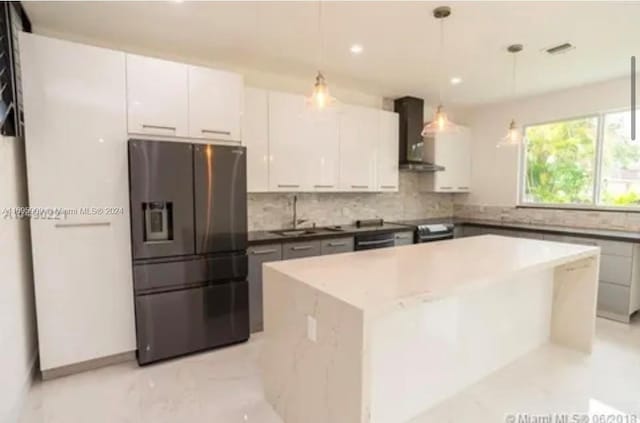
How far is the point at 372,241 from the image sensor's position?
3.91m

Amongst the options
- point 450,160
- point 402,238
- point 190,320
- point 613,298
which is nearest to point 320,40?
point 402,238

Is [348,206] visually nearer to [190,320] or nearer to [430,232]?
[430,232]

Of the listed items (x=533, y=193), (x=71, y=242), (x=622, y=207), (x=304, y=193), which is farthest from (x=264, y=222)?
(x=622, y=207)

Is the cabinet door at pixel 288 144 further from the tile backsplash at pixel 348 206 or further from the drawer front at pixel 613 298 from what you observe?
the drawer front at pixel 613 298

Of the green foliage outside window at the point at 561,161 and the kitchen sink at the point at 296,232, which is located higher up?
the green foliage outside window at the point at 561,161

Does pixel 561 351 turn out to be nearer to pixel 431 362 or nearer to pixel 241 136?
pixel 431 362

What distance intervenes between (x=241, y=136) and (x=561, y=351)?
324cm

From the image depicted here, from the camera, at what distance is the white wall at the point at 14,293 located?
6.28 ft

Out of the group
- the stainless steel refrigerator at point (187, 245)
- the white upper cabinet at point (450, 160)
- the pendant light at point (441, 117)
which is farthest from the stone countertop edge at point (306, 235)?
the pendant light at point (441, 117)

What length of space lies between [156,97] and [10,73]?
835 mm

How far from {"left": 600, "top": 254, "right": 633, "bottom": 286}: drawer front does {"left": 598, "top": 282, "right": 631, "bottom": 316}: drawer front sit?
6 cm

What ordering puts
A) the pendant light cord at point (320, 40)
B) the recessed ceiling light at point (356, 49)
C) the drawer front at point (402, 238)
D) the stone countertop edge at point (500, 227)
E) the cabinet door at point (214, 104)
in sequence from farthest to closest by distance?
the drawer front at point (402, 238), the stone countertop edge at point (500, 227), the recessed ceiling light at point (356, 49), the cabinet door at point (214, 104), the pendant light cord at point (320, 40)

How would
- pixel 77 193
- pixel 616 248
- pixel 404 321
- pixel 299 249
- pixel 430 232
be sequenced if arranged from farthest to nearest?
pixel 430 232 < pixel 616 248 < pixel 299 249 < pixel 77 193 < pixel 404 321

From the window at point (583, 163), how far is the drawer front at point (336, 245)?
2898 millimetres
